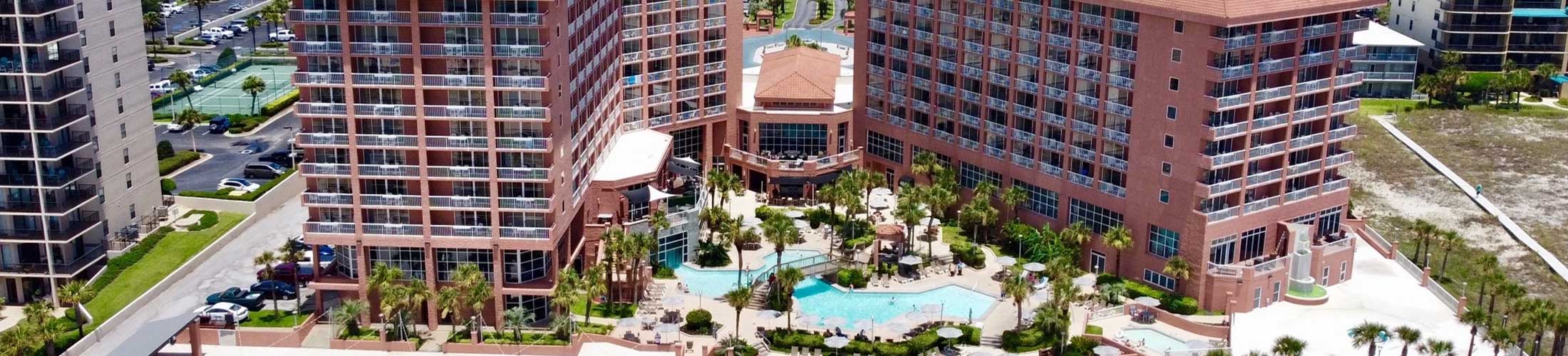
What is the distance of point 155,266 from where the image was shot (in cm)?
11825

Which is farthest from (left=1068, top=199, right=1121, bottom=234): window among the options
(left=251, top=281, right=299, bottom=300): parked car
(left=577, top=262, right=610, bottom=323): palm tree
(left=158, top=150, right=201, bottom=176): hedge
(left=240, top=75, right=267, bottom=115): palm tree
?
(left=240, top=75, right=267, bottom=115): palm tree

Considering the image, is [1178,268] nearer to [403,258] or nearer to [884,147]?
[884,147]

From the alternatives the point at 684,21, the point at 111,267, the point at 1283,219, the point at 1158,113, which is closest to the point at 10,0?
the point at 111,267

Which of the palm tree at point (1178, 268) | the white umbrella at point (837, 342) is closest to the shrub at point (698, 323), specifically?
the white umbrella at point (837, 342)

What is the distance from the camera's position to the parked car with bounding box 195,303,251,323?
10869 cm

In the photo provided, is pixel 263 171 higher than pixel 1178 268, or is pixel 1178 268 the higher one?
pixel 1178 268

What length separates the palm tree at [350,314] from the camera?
10550 cm

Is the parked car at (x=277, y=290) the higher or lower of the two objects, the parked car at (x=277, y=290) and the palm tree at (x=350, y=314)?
the lower

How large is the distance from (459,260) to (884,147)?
1741 inches

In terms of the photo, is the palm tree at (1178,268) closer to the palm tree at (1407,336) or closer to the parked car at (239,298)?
the palm tree at (1407,336)

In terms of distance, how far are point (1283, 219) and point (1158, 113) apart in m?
12.5

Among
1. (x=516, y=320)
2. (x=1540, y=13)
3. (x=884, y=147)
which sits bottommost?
(x=516, y=320)

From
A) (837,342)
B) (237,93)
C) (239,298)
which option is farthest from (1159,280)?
(237,93)

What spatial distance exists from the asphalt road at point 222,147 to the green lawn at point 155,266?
12.9 m
